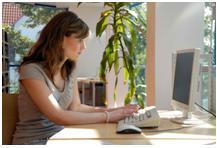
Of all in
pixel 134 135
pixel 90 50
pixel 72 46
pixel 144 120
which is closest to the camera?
pixel 134 135

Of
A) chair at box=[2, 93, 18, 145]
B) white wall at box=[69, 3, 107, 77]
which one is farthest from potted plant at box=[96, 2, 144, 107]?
white wall at box=[69, 3, 107, 77]

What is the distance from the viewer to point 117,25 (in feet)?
8.96

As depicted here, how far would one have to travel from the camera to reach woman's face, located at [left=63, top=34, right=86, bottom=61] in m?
1.67

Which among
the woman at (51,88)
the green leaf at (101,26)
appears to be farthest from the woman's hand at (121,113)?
the green leaf at (101,26)

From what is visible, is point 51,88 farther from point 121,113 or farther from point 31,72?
point 121,113

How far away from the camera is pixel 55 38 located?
1657 millimetres

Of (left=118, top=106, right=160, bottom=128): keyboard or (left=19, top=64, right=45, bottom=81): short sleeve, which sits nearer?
(left=118, top=106, right=160, bottom=128): keyboard

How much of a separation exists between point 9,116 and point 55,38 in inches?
17.8

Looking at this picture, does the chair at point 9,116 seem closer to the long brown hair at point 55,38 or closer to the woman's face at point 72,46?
the long brown hair at point 55,38

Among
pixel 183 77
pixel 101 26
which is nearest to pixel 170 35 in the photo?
pixel 101 26

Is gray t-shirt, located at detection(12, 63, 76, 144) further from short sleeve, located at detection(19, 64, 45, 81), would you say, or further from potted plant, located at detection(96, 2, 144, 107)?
potted plant, located at detection(96, 2, 144, 107)

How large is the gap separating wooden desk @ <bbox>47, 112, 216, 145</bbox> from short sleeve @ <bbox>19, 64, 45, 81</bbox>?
0.29 metres

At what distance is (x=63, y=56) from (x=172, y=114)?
0.70m

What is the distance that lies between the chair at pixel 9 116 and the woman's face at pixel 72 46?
0.35m
